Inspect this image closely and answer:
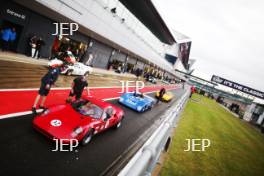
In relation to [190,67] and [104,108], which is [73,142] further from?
[190,67]

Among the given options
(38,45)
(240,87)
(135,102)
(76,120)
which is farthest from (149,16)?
(240,87)

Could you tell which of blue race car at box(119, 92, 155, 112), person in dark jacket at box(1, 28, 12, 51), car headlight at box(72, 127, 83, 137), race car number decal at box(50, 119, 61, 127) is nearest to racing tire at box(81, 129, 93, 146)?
car headlight at box(72, 127, 83, 137)

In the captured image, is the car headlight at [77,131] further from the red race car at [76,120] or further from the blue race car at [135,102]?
the blue race car at [135,102]

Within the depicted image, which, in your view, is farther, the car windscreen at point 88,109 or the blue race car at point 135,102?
the blue race car at point 135,102

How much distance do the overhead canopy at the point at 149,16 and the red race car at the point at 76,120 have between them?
2796cm

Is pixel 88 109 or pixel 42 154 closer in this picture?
pixel 42 154

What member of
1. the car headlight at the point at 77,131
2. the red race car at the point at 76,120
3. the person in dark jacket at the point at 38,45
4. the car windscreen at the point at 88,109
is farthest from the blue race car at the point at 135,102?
the person in dark jacket at the point at 38,45

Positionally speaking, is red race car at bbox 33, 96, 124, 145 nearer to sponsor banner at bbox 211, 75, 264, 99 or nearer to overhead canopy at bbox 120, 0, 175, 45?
overhead canopy at bbox 120, 0, 175, 45

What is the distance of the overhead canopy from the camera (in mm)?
35344

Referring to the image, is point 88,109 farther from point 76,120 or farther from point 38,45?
point 38,45

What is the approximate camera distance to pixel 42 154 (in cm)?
543

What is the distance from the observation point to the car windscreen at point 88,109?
7.10 m

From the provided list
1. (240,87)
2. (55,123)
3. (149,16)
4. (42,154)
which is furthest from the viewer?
(240,87)

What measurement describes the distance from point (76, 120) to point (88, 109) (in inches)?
34.1
